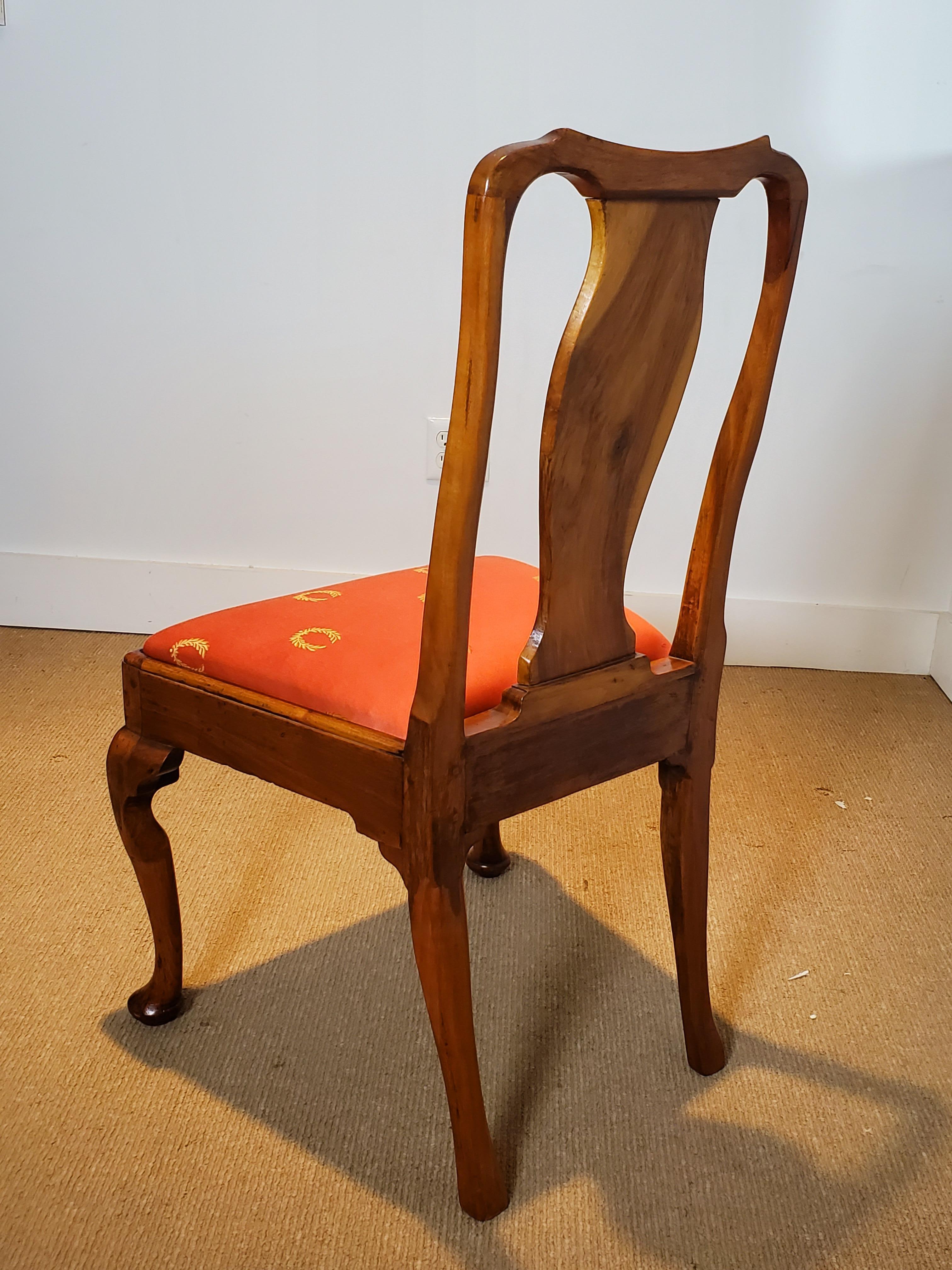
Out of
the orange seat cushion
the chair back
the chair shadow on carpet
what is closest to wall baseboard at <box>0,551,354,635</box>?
the chair shadow on carpet

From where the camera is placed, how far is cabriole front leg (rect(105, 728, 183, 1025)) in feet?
3.36

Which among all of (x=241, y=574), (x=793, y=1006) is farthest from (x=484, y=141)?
(x=793, y=1006)

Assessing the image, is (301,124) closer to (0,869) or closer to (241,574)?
(241,574)

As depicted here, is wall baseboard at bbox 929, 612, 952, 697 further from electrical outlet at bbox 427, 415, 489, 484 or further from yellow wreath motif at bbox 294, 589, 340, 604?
yellow wreath motif at bbox 294, 589, 340, 604

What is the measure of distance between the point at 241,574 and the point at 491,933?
1.22 m

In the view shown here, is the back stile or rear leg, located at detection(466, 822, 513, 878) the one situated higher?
the back stile

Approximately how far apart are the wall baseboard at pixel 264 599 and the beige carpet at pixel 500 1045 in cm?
59

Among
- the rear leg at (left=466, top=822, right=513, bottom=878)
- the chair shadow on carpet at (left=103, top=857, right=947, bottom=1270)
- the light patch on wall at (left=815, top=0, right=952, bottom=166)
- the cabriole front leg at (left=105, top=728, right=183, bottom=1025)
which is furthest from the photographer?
the light patch on wall at (left=815, top=0, right=952, bottom=166)

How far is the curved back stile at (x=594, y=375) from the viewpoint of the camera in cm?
68

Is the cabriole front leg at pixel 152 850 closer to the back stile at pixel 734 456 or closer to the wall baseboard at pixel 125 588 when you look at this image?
the back stile at pixel 734 456

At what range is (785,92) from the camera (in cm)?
199

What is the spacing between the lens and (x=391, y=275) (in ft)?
6.94

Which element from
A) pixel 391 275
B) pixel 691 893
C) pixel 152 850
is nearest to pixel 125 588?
pixel 391 275

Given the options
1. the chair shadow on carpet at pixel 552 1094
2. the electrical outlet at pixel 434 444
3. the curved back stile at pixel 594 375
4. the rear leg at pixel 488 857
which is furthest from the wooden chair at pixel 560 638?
the electrical outlet at pixel 434 444
